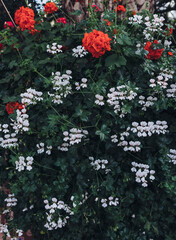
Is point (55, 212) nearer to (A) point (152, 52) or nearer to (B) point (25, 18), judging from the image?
(A) point (152, 52)

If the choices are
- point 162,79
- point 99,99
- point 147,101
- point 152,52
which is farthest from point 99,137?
point 152,52

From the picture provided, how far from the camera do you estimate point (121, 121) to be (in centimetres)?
214

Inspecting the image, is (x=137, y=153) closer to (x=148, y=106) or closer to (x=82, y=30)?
(x=148, y=106)

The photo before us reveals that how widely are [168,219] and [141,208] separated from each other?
242mm

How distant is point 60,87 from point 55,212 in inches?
40.6

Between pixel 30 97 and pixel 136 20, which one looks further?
pixel 136 20

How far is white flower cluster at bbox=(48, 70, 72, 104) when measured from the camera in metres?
2.14

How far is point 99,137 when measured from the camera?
→ 2270 mm

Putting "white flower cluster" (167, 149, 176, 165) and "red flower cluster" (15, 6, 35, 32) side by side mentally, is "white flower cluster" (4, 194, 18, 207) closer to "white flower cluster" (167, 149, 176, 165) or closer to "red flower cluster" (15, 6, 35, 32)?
"white flower cluster" (167, 149, 176, 165)

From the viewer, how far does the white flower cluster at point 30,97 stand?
2.10 m

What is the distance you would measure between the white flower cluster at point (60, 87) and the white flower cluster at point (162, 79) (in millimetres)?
652

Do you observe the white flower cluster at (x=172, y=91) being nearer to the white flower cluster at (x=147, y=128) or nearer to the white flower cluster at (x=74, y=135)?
the white flower cluster at (x=147, y=128)

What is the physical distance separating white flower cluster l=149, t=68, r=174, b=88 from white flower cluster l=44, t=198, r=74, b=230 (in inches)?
46.5

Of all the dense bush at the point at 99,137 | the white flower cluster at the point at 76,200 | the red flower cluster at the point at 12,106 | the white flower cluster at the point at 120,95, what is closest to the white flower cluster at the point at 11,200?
the dense bush at the point at 99,137
